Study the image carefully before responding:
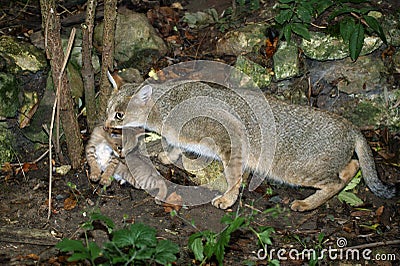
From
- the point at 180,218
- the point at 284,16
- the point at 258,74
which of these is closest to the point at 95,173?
the point at 180,218

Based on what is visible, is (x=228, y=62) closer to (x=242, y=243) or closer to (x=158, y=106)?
(x=158, y=106)

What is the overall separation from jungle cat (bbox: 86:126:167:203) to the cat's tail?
1.83 meters

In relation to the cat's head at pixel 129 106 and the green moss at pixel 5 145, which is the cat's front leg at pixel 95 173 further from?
the green moss at pixel 5 145

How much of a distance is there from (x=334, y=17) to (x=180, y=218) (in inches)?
110

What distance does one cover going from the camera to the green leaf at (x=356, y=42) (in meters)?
6.07

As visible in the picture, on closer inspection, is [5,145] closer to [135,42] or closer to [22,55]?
[22,55]

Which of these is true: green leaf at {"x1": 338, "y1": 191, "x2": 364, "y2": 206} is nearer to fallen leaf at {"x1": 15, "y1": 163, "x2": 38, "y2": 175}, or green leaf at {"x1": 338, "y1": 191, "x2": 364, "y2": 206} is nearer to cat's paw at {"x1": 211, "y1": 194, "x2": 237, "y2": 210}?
cat's paw at {"x1": 211, "y1": 194, "x2": 237, "y2": 210}

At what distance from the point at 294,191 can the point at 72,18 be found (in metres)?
3.27

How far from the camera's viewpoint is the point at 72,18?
276 inches

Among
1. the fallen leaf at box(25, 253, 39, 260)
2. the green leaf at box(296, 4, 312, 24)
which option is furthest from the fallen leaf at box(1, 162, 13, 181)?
the green leaf at box(296, 4, 312, 24)

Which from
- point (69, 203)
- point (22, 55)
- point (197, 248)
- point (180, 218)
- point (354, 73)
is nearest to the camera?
point (197, 248)

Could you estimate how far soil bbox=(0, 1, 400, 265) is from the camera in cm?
473

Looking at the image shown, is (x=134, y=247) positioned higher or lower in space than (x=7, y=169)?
higher

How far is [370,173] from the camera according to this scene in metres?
5.53
